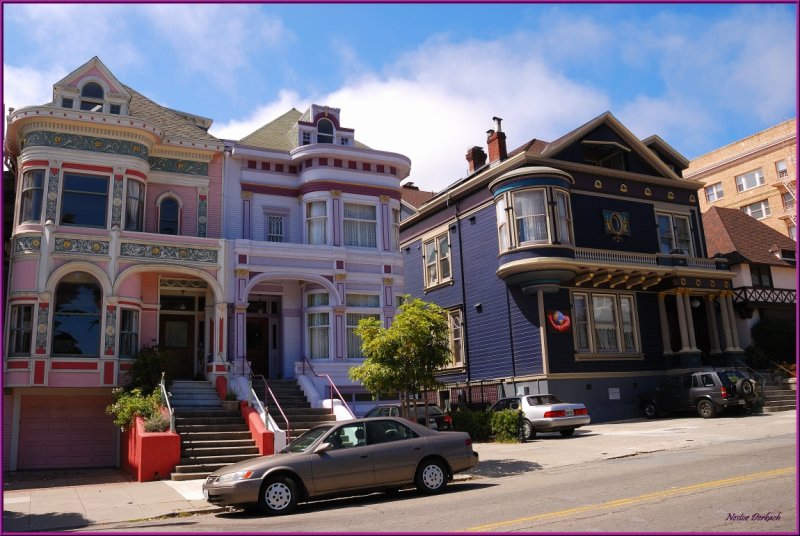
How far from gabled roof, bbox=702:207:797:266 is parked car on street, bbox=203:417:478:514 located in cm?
2586

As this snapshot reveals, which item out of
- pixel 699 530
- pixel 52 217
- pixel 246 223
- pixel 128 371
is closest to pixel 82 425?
pixel 128 371

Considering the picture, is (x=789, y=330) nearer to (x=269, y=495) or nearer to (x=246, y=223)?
(x=246, y=223)

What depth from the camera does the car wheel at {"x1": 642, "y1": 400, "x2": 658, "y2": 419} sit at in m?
26.1

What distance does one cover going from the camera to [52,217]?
1988 cm

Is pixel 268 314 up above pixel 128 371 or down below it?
above

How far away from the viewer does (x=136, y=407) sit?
17453 mm

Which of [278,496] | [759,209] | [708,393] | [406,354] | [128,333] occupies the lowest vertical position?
[278,496]

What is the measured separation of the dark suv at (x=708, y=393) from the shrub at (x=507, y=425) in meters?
→ 7.69

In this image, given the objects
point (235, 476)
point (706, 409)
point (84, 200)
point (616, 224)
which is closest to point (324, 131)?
point (84, 200)

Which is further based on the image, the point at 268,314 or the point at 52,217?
the point at 268,314

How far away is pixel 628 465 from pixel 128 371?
13.9m

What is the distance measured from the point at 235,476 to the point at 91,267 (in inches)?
460

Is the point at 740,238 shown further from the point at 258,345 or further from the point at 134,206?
the point at 134,206

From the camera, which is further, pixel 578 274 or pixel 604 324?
pixel 604 324
